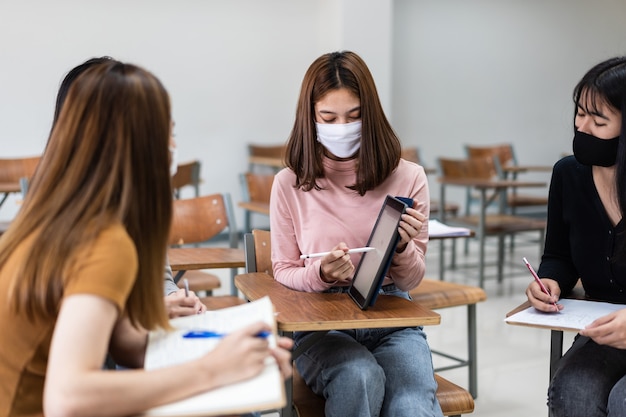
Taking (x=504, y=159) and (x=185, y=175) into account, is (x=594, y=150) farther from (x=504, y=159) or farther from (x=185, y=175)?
(x=504, y=159)

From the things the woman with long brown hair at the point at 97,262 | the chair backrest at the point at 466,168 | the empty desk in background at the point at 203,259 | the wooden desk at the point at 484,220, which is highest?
the woman with long brown hair at the point at 97,262

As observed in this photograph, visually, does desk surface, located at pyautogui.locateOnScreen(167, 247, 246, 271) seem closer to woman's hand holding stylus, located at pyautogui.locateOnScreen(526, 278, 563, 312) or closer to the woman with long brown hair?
woman's hand holding stylus, located at pyautogui.locateOnScreen(526, 278, 563, 312)

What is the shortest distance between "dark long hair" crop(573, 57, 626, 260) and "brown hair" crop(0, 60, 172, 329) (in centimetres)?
111

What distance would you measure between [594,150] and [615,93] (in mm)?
143

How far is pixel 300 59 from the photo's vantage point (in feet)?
21.9

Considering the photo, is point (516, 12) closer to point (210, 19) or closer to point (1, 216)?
point (210, 19)

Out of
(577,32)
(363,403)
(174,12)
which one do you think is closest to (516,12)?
(577,32)

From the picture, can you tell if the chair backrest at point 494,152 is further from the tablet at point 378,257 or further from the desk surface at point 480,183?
the tablet at point 378,257

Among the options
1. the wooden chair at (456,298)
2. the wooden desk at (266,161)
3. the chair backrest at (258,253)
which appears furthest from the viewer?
the wooden desk at (266,161)

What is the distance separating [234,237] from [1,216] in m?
3.55

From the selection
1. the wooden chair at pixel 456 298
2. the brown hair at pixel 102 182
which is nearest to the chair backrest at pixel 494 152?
the wooden chair at pixel 456 298

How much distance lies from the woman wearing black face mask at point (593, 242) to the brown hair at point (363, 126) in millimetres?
469

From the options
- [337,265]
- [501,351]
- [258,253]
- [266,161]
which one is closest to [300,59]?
[266,161]

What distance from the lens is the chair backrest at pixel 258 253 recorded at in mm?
2121
